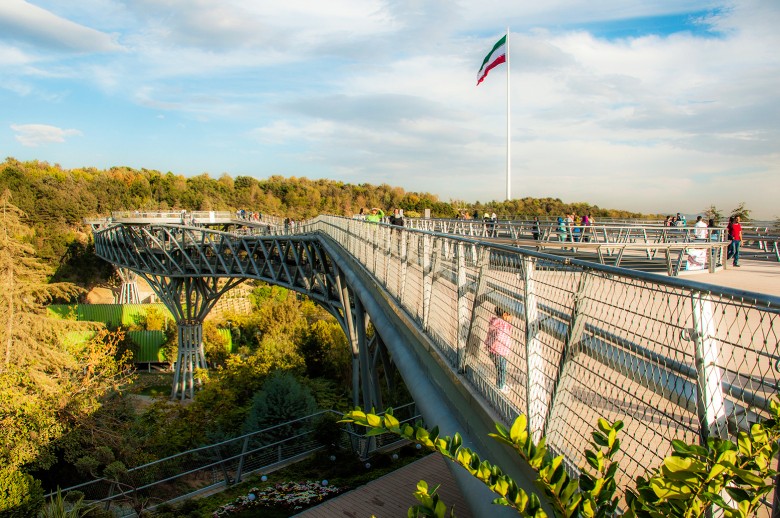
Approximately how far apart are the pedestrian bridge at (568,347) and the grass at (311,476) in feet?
23.9

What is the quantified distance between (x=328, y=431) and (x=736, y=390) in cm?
1665

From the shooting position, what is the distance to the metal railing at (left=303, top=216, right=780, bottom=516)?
191 centimetres

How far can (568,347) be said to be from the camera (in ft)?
8.70

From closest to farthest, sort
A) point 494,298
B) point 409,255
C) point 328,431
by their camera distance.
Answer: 1. point 494,298
2. point 409,255
3. point 328,431

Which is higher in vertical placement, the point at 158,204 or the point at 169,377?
the point at 158,204

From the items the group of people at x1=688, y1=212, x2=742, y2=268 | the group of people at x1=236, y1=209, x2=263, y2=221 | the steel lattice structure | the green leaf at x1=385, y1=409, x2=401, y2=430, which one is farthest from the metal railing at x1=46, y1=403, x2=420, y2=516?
the group of people at x1=236, y1=209, x2=263, y2=221

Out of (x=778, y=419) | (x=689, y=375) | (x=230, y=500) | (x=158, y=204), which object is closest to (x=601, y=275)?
(x=689, y=375)

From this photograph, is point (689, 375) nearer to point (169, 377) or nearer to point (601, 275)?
point (601, 275)

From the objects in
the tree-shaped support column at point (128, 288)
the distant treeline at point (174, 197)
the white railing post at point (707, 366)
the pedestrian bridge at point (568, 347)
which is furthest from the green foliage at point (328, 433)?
the tree-shaped support column at point (128, 288)

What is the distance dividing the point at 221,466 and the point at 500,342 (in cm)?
1647

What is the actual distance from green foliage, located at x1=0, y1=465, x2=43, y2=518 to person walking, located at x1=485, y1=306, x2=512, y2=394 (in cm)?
1425

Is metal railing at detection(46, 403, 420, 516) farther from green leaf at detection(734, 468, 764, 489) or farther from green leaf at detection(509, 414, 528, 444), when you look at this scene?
green leaf at detection(734, 468, 764, 489)

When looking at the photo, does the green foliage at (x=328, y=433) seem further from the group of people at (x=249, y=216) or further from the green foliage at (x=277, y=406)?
the group of people at (x=249, y=216)

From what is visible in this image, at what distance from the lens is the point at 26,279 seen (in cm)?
2473
